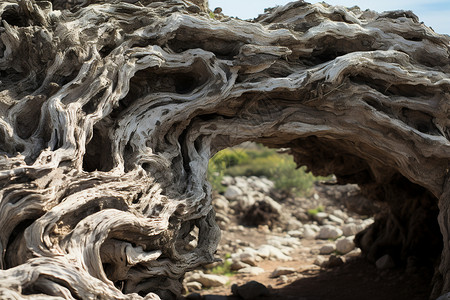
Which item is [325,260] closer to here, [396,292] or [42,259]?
[396,292]

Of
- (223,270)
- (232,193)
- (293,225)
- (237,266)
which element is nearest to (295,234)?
(293,225)

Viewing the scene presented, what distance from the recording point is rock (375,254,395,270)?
348 inches

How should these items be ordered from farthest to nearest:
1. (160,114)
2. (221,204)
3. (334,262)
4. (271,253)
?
(221,204), (271,253), (334,262), (160,114)

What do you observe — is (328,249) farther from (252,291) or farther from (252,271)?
(252,291)

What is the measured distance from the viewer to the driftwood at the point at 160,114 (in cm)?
413

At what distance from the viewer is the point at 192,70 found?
18.4ft

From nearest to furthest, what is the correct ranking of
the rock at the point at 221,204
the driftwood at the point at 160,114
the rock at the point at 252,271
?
the driftwood at the point at 160,114
the rock at the point at 252,271
the rock at the point at 221,204

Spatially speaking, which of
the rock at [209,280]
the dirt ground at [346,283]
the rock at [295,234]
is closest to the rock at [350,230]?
the rock at [295,234]

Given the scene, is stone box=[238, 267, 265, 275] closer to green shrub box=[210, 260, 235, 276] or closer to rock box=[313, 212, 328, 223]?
green shrub box=[210, 260, 235, 276]

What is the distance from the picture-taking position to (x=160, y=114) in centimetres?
528

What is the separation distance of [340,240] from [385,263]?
2.22m

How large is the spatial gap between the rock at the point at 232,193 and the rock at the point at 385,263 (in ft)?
23.6

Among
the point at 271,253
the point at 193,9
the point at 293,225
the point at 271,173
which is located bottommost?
the point at 293,225

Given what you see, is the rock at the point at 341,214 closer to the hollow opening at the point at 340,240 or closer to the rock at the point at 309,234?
the hollow opening at the point at 340,240
